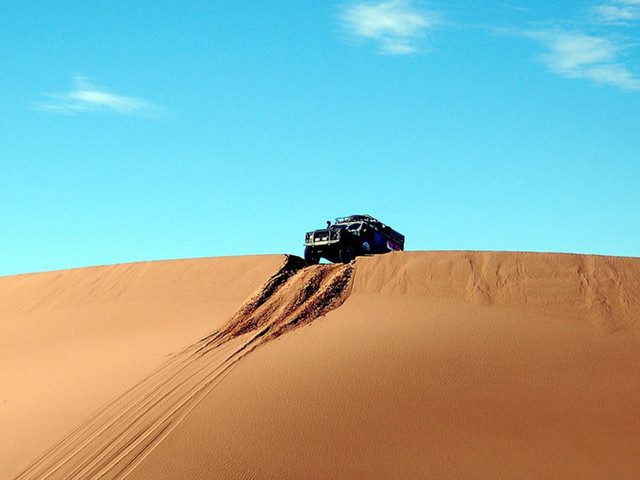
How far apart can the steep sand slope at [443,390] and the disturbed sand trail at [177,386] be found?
0.35 m

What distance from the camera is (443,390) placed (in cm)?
1185

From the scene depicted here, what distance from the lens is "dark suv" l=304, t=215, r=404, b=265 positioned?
67.9 feet

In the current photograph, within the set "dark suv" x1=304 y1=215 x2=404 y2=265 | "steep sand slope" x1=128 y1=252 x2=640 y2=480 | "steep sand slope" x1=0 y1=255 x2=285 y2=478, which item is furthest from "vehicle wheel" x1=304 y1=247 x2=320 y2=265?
"steep sand slope" x1=128 y1=252 x2=640 y2=480

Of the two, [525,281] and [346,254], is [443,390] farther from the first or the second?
[346,254]

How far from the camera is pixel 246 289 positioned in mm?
17984

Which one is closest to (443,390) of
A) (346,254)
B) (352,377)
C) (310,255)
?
(352,377)

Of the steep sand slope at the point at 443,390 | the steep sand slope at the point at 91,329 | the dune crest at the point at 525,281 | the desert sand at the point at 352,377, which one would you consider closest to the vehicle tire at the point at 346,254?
the steep sand slope at the point at 91,329

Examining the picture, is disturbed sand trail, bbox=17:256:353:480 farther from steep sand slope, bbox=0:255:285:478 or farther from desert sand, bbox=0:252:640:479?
steep sand slope, bbox=0:255:285:478

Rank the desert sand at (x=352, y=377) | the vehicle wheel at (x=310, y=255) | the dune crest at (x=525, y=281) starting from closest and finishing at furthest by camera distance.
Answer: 1. the desert sand at (x=352, y=377)
2. the dune crest at (x=525, y=281)
3. the vehicle wheel at (x=310, y=255)

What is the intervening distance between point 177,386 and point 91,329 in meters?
7.03

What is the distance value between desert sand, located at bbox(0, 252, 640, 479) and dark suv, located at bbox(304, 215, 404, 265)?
7.48 ft

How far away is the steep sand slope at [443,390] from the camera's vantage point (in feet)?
33.5

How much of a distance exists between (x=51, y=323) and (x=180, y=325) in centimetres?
579

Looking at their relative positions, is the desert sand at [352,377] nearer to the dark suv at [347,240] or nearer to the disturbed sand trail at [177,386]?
the disturbed sand trail at [177,386]
